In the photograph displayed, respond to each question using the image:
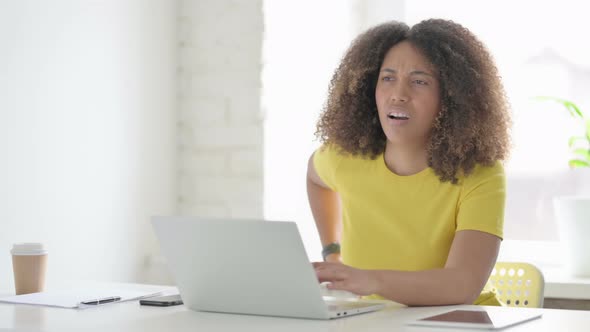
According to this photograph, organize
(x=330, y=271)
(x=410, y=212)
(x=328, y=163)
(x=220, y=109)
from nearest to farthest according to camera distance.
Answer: (x=330, y=271) → (x=410, y=212) → (x=328, y=163) → (x=220, y=109)

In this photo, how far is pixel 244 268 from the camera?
1528 mm

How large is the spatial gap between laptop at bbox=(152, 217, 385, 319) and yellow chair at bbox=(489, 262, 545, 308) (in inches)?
20.9

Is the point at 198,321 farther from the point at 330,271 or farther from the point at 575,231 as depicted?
the point at 575,231

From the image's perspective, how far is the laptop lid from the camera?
1.47 metres

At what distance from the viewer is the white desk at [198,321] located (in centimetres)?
143

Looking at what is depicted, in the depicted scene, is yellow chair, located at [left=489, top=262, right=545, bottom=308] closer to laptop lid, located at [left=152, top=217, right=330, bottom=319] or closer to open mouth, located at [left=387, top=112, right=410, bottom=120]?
open mouth, located at [left=387, top=112, right=410, bottom=120]

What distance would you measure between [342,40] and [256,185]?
0.62 meters

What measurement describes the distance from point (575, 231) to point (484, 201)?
2.59ft

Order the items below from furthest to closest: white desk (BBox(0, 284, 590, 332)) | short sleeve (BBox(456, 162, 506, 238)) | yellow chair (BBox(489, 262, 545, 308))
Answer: yellow chair (BBox(489, 262, 545, 308)) → short sleeve (BBox(456, 162, 506, 238)) → white desk (BBox(0, 284, 590, 332))

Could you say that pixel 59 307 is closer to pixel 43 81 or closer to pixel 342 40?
pixel 43 81

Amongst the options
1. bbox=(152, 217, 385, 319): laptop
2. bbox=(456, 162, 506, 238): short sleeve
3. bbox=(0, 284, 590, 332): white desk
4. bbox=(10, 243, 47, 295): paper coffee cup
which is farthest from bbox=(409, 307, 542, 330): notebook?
bbox=(10, 243, 47, 295): paper coffee cup

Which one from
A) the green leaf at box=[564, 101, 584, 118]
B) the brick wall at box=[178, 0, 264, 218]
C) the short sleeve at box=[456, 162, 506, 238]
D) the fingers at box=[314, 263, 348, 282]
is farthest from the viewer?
the brick wall at box=[178, 0, 264, 218]

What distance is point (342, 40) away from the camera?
10.2ft

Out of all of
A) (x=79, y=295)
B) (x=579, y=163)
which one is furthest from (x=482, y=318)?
(x=579, y=163)
